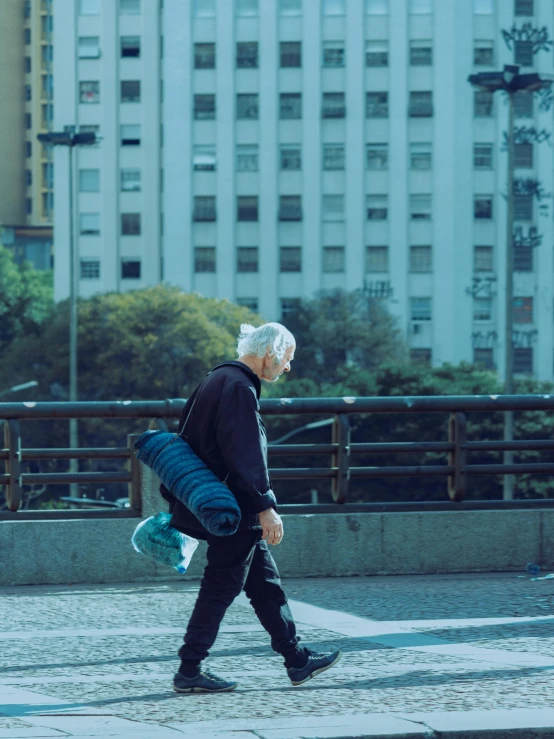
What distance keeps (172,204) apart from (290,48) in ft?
39.4

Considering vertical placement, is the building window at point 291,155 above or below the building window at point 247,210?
above

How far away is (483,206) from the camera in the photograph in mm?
89625

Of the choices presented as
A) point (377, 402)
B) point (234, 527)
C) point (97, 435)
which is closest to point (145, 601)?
point (377, 402)

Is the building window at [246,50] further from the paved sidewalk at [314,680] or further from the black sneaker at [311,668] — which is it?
the black sneaker at [311,668]

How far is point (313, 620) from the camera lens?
795cm

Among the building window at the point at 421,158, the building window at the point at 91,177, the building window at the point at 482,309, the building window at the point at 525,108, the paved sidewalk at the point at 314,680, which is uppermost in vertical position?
the building window at the point at 525,108

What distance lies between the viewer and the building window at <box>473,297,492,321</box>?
90625mm

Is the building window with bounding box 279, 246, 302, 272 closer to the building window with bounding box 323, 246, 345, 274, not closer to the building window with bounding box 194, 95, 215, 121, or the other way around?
the building window with bounding box 323, 246, 345, 274

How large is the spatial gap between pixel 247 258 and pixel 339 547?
8078 centimetres

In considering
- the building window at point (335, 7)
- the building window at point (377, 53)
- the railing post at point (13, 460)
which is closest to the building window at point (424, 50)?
the building window at point (377, 53)

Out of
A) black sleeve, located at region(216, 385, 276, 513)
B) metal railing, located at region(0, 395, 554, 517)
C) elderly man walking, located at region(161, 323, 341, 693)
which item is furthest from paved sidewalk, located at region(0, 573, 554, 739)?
black sleeve, located at region(216, 385, 276, 513)

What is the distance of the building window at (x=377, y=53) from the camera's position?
89.2m

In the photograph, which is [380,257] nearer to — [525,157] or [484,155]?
[484,155]

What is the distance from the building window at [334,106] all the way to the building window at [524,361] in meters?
18.6
